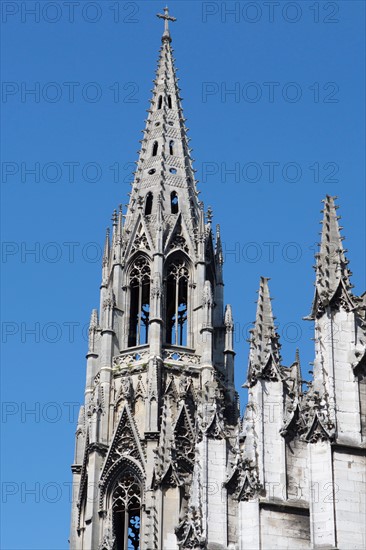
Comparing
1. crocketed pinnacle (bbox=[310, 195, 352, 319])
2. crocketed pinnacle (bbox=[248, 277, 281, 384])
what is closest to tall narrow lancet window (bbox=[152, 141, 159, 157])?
crocketed pinnacle (bbox=[248, 277, 281, 384])

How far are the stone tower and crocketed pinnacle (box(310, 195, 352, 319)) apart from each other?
14725mm

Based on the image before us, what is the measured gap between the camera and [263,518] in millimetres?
32906

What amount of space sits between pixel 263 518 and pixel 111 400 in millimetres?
20515

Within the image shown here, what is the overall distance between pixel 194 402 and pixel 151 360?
88.8 inches

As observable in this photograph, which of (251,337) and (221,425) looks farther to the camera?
(221,425)

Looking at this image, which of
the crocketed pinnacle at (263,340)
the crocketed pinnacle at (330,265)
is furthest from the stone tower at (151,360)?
the crocketed pinnacle at (330,265)

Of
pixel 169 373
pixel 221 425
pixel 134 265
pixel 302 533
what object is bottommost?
pixel 302 533

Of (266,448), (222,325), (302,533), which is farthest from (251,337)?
(222,325)

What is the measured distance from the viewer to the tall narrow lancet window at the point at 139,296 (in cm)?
5541

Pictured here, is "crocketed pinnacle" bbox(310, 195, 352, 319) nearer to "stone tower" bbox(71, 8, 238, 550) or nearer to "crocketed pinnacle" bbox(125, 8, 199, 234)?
"stone tower" bbox(71, 8, 238, 550)

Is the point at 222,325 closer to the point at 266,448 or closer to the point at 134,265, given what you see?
the point at 134,265

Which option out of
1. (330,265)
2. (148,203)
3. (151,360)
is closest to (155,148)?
(148,203)

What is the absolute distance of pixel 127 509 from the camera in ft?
166

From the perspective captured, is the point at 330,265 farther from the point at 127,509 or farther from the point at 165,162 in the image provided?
the point at 165,162
